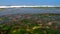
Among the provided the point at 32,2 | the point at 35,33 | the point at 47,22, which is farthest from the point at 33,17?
the point at 32,2

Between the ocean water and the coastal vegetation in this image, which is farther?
the ocean water

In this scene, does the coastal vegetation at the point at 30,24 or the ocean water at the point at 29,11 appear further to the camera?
the ocean water at the point at 29,11

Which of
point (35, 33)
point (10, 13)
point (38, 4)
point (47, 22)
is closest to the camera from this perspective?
point (35, 33)

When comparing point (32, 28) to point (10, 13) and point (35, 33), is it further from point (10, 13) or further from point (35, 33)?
point (10, 13)

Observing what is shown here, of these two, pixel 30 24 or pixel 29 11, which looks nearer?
pixel 30 24

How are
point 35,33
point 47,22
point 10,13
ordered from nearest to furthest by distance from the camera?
point 35,33
point 47,22
point 10,13

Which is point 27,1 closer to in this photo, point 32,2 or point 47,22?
point 32,2

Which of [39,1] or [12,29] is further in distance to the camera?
[39,1]

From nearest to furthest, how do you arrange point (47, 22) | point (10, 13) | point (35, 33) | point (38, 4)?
point (35, 33) < point (47, 22) < point (10, 13) < point (38, 4)

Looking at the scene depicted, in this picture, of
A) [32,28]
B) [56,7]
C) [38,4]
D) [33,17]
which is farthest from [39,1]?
[32,28]
